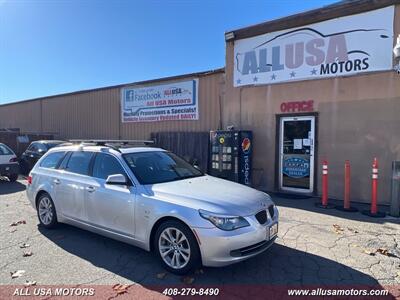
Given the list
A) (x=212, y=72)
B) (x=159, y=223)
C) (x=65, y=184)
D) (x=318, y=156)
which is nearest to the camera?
(x=159, y=223)

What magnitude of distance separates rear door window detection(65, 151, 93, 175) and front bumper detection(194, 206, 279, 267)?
2.57 metres

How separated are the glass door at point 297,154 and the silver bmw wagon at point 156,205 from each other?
4.92m

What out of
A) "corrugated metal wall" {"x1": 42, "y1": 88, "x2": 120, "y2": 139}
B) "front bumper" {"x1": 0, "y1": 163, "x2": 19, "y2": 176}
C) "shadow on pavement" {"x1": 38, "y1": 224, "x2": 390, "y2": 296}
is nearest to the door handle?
"shadow on pavement" {"x1": 38, "y1": 224, "x2": 390, "y2": 296}

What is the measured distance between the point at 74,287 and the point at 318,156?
24.2 feet

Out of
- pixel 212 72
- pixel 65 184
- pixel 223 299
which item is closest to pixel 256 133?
pixel 212 72

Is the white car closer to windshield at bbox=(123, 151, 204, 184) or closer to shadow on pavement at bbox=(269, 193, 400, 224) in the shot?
windshield at bbox=(123, 151, 204, 184)

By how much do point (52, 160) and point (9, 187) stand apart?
6.15 m

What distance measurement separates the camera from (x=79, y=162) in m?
5.83

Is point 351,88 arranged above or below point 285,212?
above

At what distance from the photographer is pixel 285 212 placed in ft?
25.0

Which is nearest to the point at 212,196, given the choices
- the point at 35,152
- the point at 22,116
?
the point at 35,152

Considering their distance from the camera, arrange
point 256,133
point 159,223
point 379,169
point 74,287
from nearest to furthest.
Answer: point 74,287 < point 159,223 < point 379,169 < point 256,133

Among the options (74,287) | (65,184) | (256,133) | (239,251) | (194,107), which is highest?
(194,107)

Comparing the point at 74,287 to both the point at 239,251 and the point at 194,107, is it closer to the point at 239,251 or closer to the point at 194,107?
the point at 239,251
